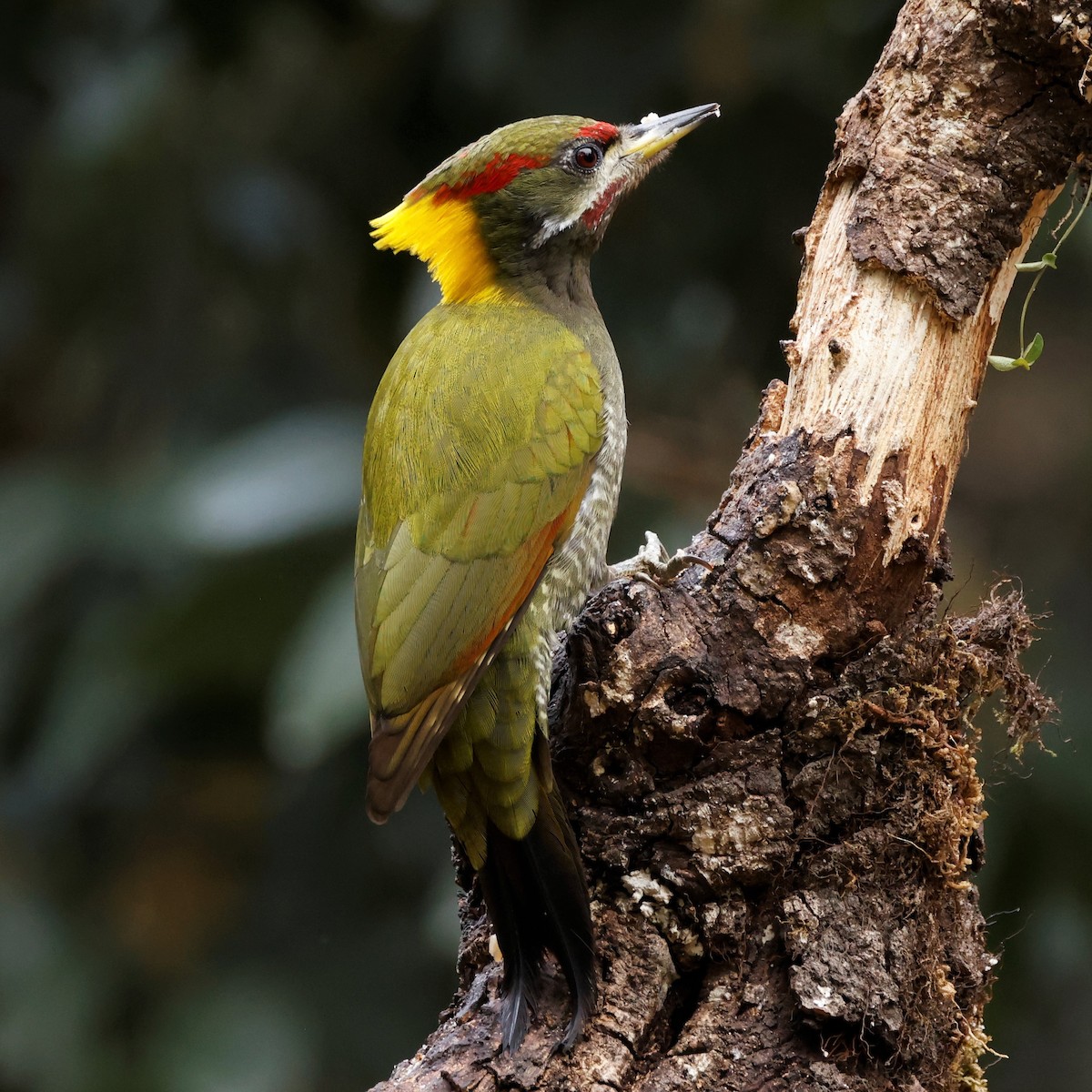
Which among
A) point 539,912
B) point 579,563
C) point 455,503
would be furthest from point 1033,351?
point 539,912

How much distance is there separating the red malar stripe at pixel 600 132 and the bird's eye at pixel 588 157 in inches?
0.8

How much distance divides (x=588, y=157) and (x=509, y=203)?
0.21 metres

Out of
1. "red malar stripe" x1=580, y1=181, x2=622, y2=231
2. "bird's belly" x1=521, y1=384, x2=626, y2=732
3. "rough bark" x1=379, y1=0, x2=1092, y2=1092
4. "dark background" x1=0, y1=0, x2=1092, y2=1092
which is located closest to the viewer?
"rough bark" x1=379, y1=0, x2=1092, y2=1092

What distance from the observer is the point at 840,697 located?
7.91 feet

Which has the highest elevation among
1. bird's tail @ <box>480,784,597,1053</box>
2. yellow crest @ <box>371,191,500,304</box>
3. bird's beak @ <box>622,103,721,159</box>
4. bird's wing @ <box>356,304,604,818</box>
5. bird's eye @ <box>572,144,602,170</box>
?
bird's beak @ <box>622,103,721,159</box>

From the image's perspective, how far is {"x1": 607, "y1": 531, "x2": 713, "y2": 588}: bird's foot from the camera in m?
2.62

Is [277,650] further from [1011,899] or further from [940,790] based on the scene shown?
[940,790]

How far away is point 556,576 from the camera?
2.92m

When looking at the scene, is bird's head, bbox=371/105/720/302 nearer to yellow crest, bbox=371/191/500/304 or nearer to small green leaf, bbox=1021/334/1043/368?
yellow crest, bbox=371/191/500/304

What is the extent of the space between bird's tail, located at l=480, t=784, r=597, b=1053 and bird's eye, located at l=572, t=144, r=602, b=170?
59.3 inches

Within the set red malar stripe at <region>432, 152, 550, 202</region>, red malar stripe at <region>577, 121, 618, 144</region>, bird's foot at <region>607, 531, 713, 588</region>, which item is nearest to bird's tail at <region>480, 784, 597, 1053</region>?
bird's foot at <region>607, 531, 713, 588</region>

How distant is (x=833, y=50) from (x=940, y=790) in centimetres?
268

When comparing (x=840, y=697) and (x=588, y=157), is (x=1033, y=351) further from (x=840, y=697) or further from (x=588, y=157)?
(x=588, y=157)

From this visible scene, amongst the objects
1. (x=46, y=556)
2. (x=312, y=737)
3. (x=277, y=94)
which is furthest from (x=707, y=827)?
(x=277, y=94)
